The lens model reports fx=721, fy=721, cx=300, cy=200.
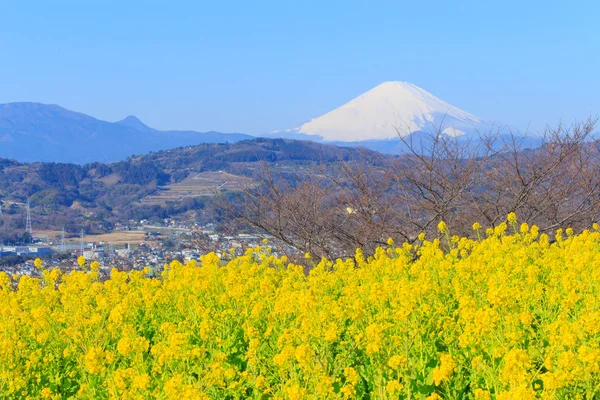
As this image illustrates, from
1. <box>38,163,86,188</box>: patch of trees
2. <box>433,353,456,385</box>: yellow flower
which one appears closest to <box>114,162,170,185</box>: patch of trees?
<box>38,163,86,188</box>: patch of trees

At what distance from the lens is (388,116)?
52.9 meters

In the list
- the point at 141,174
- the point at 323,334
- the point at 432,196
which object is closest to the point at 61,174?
the point at 141,174

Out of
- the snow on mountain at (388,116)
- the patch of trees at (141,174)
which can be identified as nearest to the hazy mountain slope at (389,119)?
the snow on mountain at (388,116)

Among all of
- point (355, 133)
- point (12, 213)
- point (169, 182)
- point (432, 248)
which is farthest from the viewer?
point (355, 133)

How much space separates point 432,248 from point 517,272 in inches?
48.0

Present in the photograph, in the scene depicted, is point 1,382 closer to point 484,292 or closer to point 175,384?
point 175,384

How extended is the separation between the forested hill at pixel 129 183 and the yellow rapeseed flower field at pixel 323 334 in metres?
36.4

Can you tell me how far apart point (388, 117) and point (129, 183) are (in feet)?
80.1

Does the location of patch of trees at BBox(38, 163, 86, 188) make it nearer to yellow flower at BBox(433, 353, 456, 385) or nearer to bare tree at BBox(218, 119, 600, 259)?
bare tree at BBox(218, 119, 600, 259)

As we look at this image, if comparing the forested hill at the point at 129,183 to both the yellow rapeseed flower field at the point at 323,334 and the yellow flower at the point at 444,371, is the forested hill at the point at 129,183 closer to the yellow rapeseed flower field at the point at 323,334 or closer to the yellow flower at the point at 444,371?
the yellow rapeseed flower field at the point at 323,334

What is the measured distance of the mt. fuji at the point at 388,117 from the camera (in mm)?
29673

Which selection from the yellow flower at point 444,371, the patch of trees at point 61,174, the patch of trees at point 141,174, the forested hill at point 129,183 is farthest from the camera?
the patch of trees at point 141,174

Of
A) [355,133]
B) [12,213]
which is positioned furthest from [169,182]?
Answer: [355,133]

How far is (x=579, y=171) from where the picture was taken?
12047 mm
